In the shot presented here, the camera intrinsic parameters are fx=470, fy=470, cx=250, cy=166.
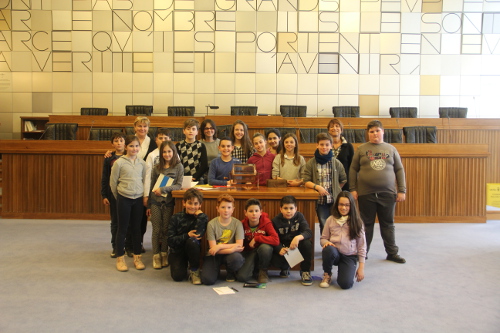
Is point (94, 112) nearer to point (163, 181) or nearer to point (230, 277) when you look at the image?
point (163, 181)

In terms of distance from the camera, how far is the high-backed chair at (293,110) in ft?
33.4

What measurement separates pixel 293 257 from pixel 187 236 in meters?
0.97

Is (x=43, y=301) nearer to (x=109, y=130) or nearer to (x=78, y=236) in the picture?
(x=78, y=236)

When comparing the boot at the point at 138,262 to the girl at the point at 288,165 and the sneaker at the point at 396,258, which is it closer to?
the girl at the point at 288,165

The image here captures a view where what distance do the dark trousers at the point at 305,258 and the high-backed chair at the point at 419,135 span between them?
4.49m

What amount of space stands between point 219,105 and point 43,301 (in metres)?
8.15

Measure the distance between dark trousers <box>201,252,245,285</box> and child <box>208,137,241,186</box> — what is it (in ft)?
3.12

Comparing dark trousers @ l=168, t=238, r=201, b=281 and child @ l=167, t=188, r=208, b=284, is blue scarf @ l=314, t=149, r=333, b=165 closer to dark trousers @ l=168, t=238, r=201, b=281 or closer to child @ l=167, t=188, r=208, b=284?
child @ l=167, t=188, r=208, b=284

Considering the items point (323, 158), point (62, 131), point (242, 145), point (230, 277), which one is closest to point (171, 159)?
point (242, 145)

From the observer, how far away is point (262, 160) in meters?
5.05

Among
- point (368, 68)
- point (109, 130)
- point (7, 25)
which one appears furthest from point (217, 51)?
point (7, 25)

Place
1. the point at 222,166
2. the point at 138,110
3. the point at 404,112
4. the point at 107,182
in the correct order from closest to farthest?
the point at 222,166 < the point at 107,182 < the point at 404,112 < the point at 138,110

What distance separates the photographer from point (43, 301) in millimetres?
3627

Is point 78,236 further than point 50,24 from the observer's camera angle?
No
